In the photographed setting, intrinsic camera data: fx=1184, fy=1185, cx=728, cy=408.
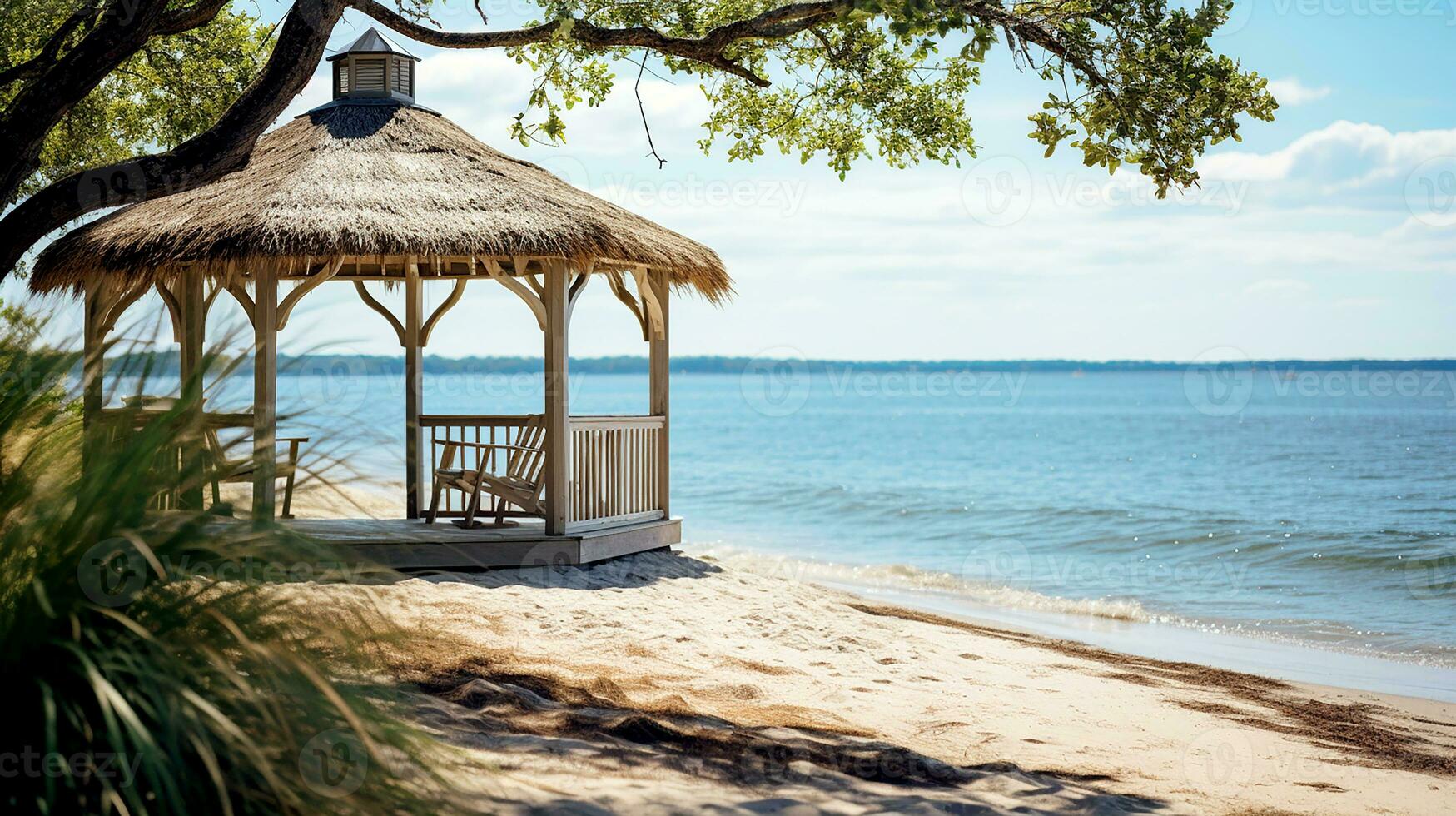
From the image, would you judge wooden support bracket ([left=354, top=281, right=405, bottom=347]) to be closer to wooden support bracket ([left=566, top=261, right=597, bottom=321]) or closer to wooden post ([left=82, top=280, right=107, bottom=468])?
wooden support bracket ([left=566, top=261, right=597, bottom=321])

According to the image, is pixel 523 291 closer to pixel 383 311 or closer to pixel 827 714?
pixel 383 311

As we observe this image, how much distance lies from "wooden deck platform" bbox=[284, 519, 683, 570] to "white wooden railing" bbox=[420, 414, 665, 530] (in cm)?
22

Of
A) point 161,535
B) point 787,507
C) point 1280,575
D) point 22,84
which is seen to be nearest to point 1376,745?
point 161,535

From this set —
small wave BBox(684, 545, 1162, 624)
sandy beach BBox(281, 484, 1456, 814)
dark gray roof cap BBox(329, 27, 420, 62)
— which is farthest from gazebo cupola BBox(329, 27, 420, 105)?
small wave BBox(684, 545, 1162, 624)

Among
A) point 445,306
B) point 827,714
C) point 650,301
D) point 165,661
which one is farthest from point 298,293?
point 165,661

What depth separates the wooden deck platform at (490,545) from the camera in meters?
9.38

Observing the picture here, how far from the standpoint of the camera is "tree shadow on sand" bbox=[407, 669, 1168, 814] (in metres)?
4.40

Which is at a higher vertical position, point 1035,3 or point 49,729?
point 1035,3

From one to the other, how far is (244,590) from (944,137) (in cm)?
760

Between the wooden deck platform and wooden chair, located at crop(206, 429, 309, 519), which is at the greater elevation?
wooden chair, located at crop(206, 429, 309, 519)

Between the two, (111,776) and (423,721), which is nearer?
(111,776)

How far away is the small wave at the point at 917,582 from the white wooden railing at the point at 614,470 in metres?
2.16

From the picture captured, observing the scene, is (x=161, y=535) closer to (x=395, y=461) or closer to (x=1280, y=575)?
(x=395, y=461)

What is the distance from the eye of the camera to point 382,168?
10273 mm
